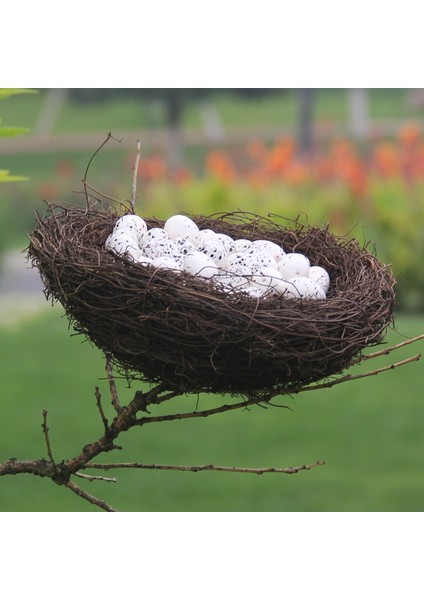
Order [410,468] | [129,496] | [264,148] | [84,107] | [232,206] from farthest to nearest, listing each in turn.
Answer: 1. [84,107]
2. [264,148]
3. [232,206]
4. [410,468]
5. [129,496]

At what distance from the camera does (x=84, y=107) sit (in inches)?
230

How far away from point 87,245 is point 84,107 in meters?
4.51

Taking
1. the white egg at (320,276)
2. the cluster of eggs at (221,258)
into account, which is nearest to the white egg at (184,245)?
the cluster of eggs at (221,258)

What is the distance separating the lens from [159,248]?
1.51m

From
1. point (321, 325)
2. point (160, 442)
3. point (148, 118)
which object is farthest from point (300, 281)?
point (148, 118)

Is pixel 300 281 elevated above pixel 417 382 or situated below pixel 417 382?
below

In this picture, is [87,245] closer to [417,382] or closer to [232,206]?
[232,206]

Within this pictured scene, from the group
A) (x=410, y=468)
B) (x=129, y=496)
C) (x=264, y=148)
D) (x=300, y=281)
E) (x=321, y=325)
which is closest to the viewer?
(x=321, y=325)

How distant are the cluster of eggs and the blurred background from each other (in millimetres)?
2486

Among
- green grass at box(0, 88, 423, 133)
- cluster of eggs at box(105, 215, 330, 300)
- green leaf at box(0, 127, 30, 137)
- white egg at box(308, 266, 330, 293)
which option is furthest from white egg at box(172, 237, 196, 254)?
green grass at box(0, 88, 423, 133)

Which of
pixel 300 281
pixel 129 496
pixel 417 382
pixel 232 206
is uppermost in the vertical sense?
pixel 232 206

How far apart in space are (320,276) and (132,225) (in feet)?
1.09

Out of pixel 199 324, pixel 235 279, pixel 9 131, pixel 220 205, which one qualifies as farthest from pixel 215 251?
pixel 220 205

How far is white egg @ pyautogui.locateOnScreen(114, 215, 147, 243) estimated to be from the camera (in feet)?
5.00
